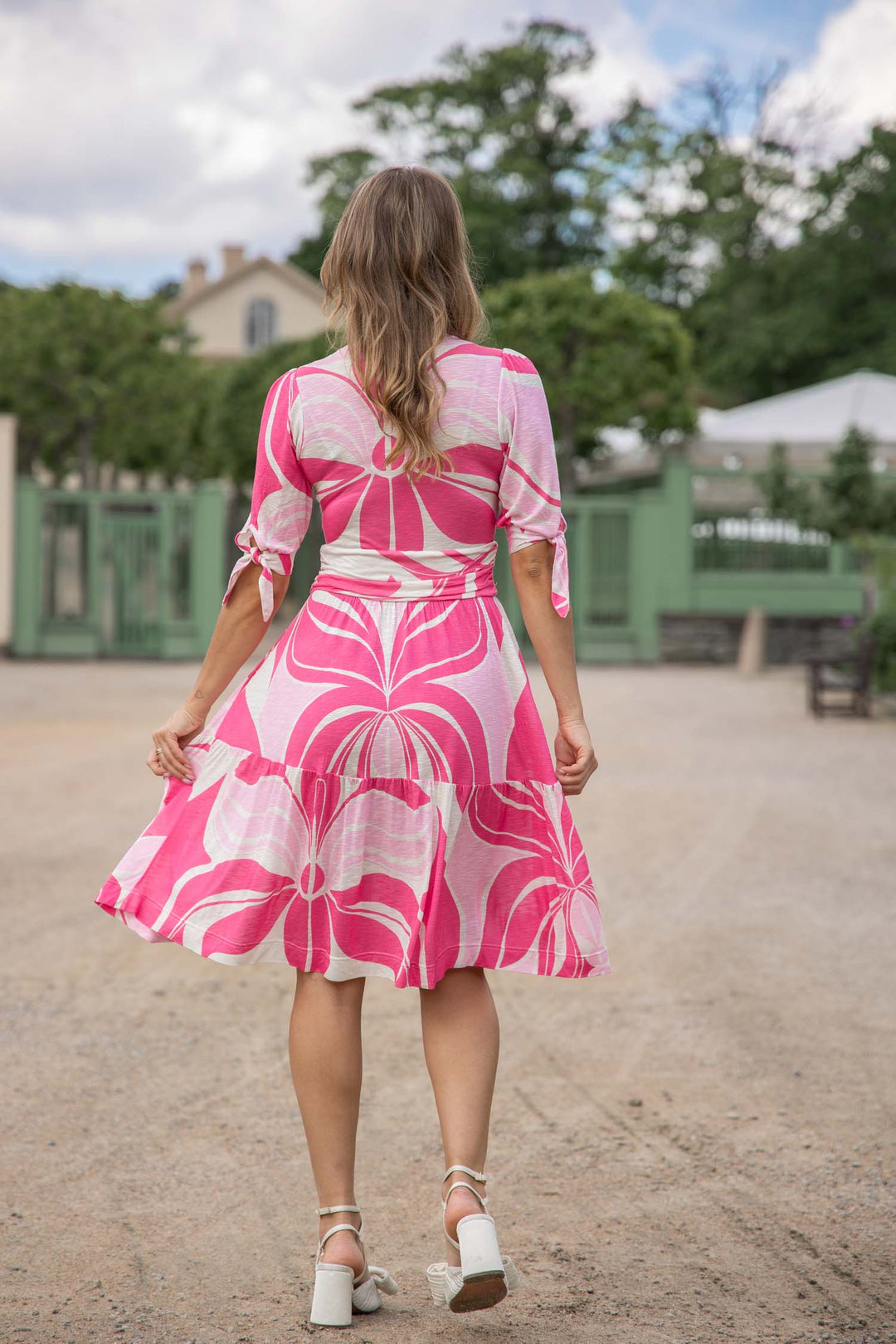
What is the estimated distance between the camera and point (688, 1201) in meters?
2.79

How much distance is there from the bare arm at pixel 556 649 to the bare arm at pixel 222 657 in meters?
0.40

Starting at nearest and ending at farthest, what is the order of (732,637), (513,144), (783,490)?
(783,490) < (732,637) < (513,144)

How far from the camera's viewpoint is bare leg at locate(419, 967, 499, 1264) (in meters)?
2.29

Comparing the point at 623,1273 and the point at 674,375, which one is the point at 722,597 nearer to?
the point at 674,375

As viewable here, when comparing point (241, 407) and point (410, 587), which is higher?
point (241, 407)

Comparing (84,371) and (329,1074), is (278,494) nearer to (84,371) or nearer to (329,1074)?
(329,1074)

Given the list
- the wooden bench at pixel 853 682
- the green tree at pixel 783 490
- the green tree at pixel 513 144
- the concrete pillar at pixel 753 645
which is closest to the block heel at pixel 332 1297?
the wooden bench at pixel 853 682

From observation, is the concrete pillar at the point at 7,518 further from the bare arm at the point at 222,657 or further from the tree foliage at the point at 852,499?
the bare arm at the point at 222,657

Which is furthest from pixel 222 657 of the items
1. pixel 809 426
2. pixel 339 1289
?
pixel 809 426

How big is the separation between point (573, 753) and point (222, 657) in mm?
603

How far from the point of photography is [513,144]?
3497 cm

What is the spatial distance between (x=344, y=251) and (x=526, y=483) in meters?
0.47

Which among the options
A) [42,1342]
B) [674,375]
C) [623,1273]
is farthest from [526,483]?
[674,375]

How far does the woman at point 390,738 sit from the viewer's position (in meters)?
2.26
